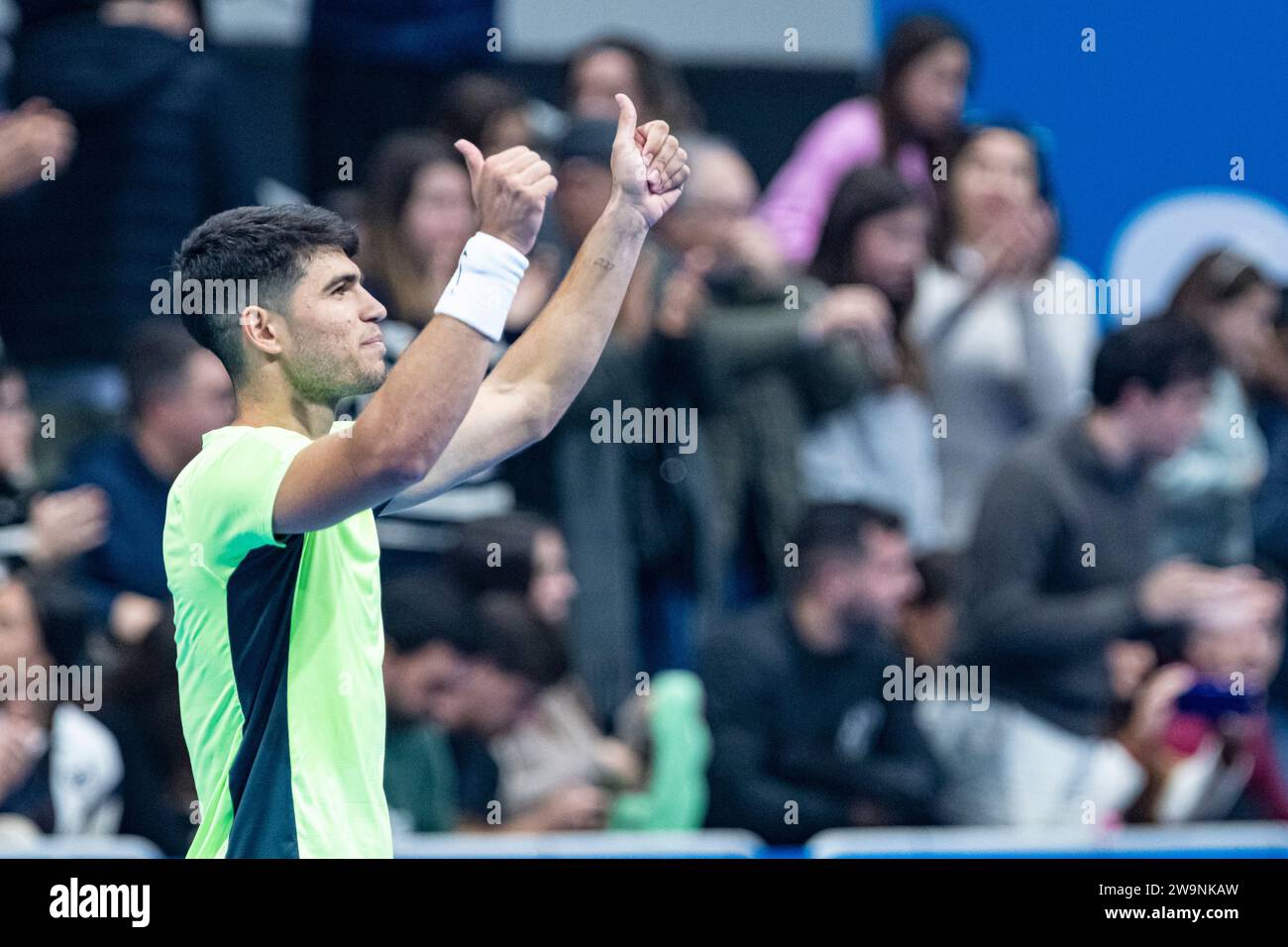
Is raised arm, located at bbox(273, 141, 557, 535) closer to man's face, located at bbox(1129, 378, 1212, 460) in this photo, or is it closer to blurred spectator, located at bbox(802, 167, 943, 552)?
blurred spectator, located at bbox(802, 167, 943, 552)

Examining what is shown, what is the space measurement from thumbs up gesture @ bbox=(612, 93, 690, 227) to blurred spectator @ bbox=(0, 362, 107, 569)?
3015 millimetres

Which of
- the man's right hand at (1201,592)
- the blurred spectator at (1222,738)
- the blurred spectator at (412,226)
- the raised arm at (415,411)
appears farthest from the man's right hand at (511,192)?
the blurred spectator at (1222,738)

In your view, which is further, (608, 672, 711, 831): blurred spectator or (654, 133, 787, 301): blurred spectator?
(654, 133, 787, 301): blurred spectator

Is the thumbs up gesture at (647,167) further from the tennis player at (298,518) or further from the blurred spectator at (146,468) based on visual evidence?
the blurred spectator at (146,468)

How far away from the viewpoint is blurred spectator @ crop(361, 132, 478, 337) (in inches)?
240

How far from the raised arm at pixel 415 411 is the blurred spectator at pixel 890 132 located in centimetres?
383

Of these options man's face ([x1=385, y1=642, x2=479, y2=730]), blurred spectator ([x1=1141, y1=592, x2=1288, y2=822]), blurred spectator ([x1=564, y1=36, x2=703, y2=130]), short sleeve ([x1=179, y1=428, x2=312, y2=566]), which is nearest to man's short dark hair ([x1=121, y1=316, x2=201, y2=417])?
man's face ([x1=385, y1=642, x2=479, y2=730])

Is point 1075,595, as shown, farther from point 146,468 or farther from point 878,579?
point 146,468

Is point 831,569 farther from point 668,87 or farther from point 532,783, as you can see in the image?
point 668,87

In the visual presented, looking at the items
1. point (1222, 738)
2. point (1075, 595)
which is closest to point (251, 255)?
point (1075, 595)

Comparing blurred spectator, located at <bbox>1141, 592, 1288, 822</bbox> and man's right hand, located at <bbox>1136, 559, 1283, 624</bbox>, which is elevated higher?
man's right hand, located at <bbox>1136, 559, 1283, 624</bbox>

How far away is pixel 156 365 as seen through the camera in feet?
19.6

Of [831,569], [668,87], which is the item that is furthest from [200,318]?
[668,87]

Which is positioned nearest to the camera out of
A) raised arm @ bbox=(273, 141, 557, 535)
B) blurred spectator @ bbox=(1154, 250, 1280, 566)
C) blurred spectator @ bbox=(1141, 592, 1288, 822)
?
raised arm @ bbox=(273, 141, 557, 535)
